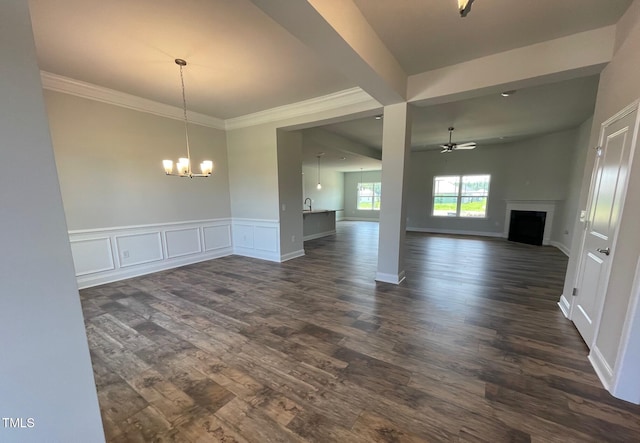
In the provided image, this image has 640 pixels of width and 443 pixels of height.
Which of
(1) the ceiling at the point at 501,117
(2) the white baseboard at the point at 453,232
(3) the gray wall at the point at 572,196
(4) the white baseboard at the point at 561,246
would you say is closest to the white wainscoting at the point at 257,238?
(1) the ceiling at the point at 501,117

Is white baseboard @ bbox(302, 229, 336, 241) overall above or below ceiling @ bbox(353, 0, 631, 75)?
below

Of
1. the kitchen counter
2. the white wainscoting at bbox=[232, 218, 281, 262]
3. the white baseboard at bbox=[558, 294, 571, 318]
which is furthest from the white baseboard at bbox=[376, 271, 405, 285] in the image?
the kitchen counter

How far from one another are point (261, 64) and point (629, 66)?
3.38 meters

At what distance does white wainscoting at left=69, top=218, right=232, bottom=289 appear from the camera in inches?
144

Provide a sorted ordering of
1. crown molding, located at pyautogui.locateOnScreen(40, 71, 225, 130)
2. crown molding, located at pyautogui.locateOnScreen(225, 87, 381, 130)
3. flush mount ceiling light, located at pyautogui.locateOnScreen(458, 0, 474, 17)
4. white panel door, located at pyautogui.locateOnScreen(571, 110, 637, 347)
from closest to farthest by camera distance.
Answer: flush mount ceiling light, located at pyautogui.locateOnScreen(458, 0, 474, 17) < white panel door, located at pyautogui.locateOnScreen(571, 110, 637, 347) < crown molding, located at pyautogui.locateOnScreen(40, 71, 225, 130) < crown molding, located at pyautogui.locateOnScreen(225, 87, 381, 130)

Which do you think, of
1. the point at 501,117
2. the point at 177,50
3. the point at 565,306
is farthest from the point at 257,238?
the point at 501,117

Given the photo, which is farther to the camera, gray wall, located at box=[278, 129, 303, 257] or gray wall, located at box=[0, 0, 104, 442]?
gray wall, located at box=[278, 129, 303, 257]

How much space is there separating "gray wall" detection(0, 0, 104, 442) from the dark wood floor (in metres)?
0.89

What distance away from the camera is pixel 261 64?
9.45 feet

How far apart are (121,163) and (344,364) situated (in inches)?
173

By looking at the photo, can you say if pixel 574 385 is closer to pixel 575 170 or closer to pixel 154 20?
pixel 154 20

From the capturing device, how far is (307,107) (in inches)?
163

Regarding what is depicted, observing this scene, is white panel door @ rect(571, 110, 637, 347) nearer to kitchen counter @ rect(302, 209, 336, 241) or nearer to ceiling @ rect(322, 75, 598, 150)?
ceiling @ rect(322, 75, 598, 150)

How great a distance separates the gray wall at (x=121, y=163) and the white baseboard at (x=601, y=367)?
5.68 metres
